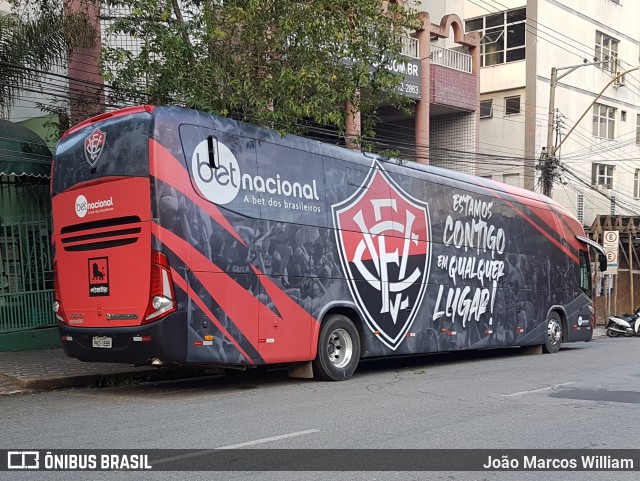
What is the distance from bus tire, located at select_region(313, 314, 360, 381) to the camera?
11.3 metres

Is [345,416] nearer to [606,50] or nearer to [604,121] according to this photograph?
[604,121]

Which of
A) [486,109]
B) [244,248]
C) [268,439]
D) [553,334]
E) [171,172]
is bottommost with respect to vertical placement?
[553,334]

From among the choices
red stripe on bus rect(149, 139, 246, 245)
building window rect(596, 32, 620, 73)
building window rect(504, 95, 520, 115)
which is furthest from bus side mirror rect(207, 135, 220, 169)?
building window rect(596, 32, 620, 73)

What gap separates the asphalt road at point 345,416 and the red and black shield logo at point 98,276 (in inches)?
57.1

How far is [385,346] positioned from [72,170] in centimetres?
590

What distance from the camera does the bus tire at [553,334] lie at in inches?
695

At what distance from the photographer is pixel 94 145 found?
9.95m

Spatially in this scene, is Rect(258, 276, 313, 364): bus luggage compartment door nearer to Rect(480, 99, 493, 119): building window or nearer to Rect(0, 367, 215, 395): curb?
Rect(0, 367, 215, 395): curb

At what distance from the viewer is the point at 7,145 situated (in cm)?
1380

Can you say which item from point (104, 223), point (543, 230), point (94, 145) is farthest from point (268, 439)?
point (543, 230)

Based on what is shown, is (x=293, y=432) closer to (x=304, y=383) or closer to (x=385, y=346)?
(x=304, y=383)

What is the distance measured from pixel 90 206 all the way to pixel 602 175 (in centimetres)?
2940

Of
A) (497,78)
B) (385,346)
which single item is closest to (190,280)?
(385,346)

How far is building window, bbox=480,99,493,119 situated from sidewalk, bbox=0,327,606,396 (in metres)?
23.3
